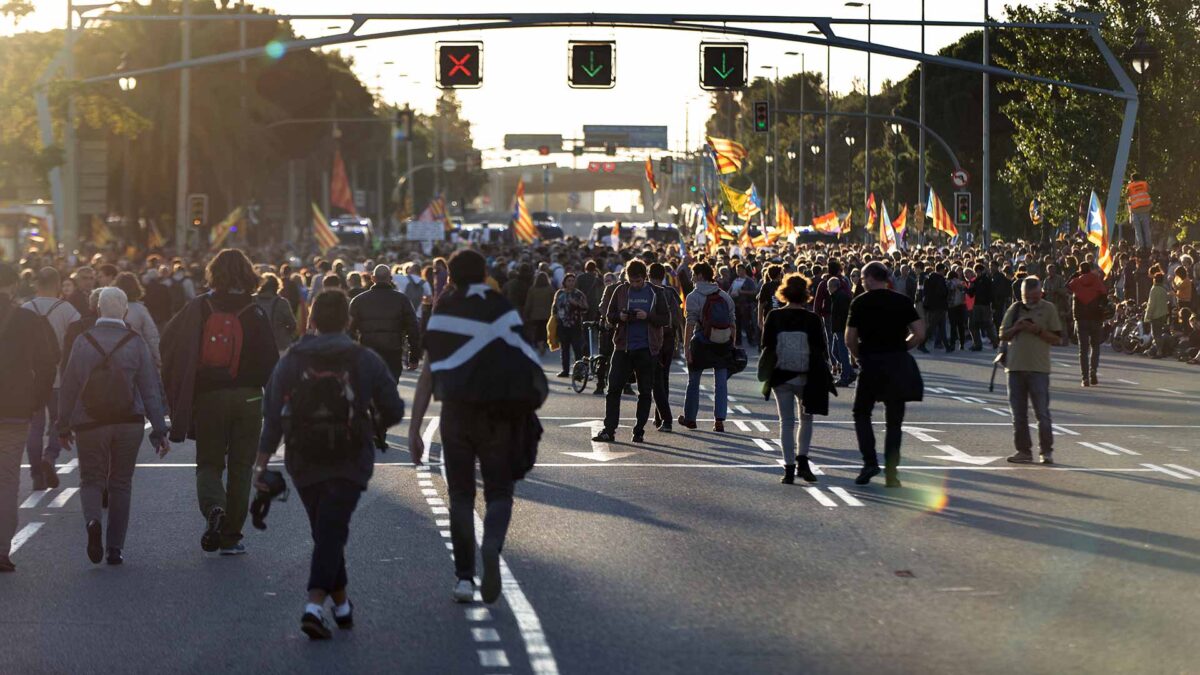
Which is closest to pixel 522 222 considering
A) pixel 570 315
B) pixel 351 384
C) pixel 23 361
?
pixel 570 315

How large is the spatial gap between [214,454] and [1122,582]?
16.4 feet

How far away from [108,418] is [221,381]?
2.17 feet

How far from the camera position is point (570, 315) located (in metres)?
28.6

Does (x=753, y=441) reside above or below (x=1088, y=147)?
below

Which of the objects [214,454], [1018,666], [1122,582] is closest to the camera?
[1018,666]

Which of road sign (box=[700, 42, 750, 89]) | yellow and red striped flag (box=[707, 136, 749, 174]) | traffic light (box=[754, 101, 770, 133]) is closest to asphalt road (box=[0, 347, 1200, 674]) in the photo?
road sign (box=[700, 42, 750, 89])

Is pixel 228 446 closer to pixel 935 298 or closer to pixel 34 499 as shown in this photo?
pixel 34 499

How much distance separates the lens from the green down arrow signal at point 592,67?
102 feet

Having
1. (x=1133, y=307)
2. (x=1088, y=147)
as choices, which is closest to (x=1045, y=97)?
(x=1088, y=147)

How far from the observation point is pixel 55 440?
638 inches

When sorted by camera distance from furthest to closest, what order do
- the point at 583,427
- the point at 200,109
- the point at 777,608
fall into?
the point at 200,109 < the point at 583,427 < the point at 777,608

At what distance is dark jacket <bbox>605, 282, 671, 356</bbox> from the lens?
62.7 feet

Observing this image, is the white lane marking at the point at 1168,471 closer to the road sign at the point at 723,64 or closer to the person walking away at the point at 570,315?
the person walking away at the point at 570,315

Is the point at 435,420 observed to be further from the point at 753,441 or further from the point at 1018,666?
the point at 1018,666
